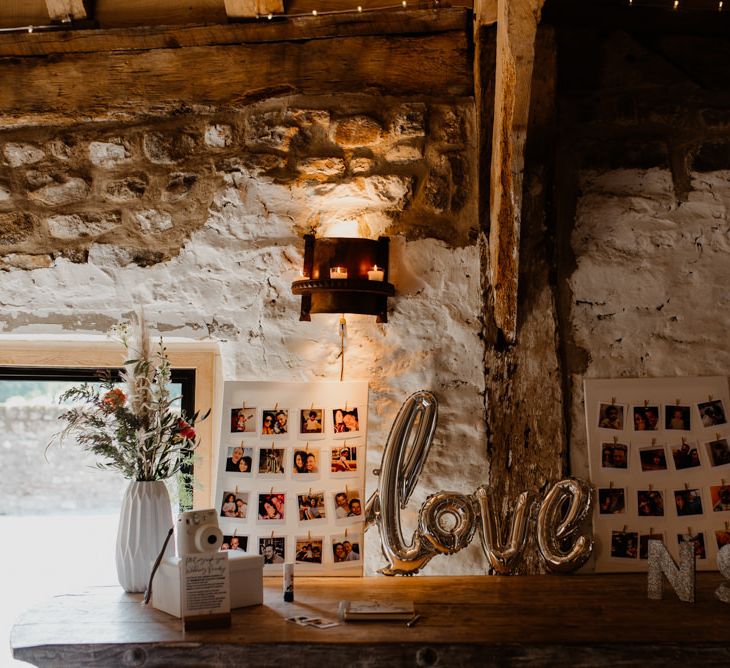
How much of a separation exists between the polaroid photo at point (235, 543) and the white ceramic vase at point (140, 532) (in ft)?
0.51

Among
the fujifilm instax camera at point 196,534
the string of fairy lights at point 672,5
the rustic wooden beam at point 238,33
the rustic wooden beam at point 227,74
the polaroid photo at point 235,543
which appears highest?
the string of fairy lights at point 672,5

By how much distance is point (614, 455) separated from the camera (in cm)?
229

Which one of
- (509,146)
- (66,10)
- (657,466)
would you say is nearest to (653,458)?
(657,466)

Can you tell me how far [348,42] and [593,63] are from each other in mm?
740

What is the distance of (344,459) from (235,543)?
36 centimetres

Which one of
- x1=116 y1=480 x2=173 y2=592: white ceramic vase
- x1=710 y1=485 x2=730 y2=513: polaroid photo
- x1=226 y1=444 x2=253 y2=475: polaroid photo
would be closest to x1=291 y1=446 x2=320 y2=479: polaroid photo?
x1=226 y1=444 x2=253 y2=475: polaroid photo

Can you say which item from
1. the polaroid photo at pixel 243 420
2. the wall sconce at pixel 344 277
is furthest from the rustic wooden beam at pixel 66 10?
the polaroid photo at pixel 243 420

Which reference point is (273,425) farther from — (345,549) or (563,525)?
(563,525)

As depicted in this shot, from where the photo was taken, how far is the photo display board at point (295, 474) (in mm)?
2160

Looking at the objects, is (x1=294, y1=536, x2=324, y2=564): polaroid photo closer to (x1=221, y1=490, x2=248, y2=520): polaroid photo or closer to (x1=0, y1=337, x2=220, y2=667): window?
(x1=221, y1=490, x2=248, y2=520): polaroid photo

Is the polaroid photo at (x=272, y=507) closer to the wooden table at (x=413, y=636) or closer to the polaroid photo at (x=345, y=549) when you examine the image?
the polaroid photo at (x=345, y=549)

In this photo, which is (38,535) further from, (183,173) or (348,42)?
(348,42)

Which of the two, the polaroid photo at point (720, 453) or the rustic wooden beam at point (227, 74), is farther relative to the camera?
the rustic wooden beam at point (227, 74)

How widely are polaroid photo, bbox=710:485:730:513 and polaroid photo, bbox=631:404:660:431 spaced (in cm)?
23
